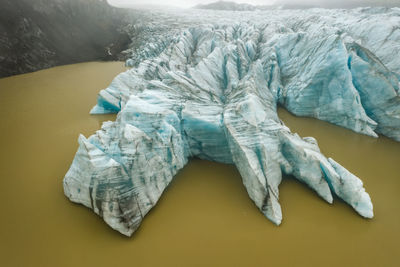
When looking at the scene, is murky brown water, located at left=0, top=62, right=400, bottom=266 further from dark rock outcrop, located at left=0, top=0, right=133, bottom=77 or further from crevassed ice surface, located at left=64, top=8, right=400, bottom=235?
dark rock outcrop, located at left=0, top=0, right=133, bottom=77

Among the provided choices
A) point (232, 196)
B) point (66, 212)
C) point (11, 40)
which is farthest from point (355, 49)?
point (11, 40)

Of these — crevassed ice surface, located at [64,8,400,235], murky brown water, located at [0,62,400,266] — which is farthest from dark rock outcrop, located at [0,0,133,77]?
murky brown water, located at [0,62,400,266]

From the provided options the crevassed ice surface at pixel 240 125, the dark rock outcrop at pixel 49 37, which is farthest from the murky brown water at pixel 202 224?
the dark rock outcrop at pixel 49 37

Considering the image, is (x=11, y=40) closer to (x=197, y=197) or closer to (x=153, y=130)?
(x=153, y=130)

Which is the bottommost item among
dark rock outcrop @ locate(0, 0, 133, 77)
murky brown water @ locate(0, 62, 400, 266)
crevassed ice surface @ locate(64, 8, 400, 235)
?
murky brown water @ locate(0, 62, 400, 266)

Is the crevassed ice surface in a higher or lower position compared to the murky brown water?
higher

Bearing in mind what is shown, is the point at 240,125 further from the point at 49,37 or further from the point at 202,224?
the point at 49,37

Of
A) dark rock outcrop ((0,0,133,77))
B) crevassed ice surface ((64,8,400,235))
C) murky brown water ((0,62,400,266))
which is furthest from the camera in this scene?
dark rock outcrop ((0,0,133,77))

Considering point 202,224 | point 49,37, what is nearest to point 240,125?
point 202,224

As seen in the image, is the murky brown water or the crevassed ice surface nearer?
the murky brown water
